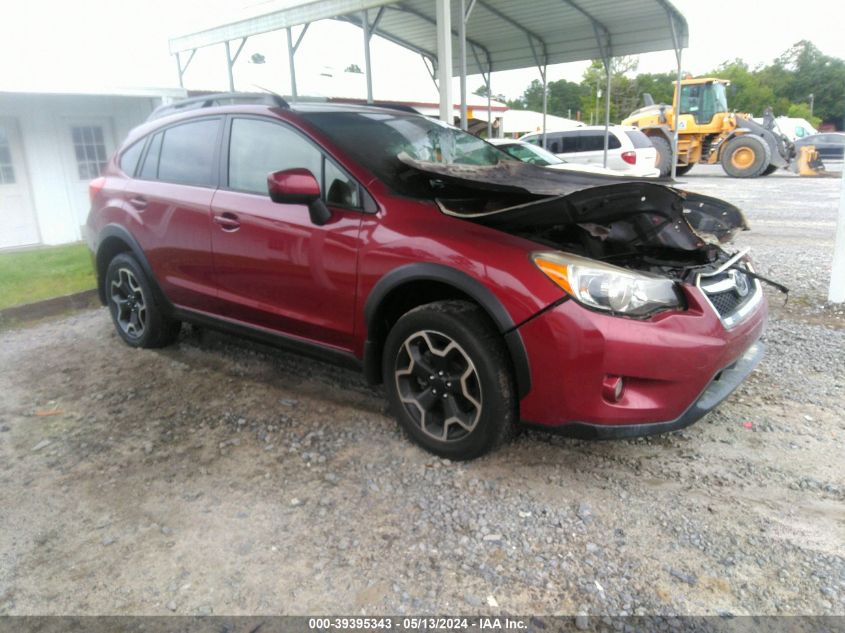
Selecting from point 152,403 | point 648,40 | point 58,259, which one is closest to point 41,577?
point 152,403

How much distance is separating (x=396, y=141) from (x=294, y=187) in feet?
2.72

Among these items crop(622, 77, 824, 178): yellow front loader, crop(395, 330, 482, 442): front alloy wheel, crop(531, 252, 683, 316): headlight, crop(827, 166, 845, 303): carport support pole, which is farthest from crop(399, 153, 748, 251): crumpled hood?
crop(622, 77, 824, 178): yellow front loader

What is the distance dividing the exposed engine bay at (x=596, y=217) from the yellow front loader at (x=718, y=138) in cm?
1662

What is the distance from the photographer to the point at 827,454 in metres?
3.01

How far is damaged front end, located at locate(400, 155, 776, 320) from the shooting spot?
8.54ft

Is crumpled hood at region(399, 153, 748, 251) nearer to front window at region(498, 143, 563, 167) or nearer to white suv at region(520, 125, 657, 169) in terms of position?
front window at region(498, 143, 563, 167)

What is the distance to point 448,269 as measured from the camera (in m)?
2.79

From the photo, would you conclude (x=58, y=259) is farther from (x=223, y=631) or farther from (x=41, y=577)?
(x=223, y=631)

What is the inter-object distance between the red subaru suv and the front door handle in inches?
0.5

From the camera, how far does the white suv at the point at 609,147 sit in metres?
14.9

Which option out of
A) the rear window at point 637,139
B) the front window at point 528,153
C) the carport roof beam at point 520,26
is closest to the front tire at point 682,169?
the rear window at point 637,139

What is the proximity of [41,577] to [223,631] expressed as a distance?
811 mm

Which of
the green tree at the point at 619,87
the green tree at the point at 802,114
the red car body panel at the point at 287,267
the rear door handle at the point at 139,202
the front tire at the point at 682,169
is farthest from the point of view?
the green tree at the point at 802,114

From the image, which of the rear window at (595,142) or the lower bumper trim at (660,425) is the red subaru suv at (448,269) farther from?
the rear window at (595,142)
